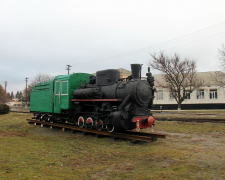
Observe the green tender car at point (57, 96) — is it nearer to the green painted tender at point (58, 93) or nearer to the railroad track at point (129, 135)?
the green painted tender at point (58, 93)

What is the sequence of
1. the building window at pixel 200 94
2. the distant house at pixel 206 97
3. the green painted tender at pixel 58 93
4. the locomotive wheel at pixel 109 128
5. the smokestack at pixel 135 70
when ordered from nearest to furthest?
the smokestack at pixel 135 70, the locomotive wheel at pixel 109 128, the green painted tender at pixel 58 93, the distant house at pixel 206 97, the building window at pixel 200 94

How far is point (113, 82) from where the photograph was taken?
10297mm

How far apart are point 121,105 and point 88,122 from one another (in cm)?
292

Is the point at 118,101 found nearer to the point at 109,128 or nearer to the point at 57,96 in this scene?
the point at 109,128

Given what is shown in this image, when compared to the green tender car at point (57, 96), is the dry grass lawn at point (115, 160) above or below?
below

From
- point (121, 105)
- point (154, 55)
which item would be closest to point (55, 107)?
point (121, 105)

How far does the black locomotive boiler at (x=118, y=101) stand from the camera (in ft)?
29.7

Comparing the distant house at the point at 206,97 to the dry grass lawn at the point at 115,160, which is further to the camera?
the distant house at the point at 206,97

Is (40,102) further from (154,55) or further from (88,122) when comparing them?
(154,55)

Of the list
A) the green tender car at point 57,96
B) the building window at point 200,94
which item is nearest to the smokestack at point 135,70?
the green tender car at point 57,96

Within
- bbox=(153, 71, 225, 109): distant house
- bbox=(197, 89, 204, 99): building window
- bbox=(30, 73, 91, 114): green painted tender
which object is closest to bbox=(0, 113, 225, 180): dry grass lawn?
bbox=(30, 73, 91, 114): green painted tender

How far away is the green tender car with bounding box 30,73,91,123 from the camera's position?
41.0 ft

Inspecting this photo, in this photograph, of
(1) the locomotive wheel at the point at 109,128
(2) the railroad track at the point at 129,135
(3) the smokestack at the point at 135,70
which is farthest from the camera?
(1) the locomotive wheel at the point at 109,128

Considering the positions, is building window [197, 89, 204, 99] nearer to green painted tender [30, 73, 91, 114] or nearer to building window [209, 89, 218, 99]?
building window [209, 89, 218, 99]
